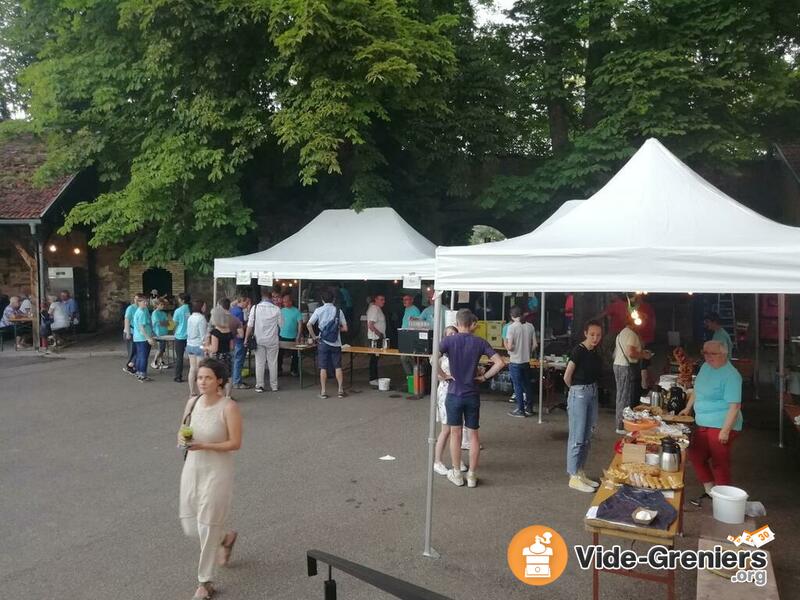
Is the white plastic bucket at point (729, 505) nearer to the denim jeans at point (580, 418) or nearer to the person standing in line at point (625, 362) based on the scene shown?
the denim jeans at point (580, 418)

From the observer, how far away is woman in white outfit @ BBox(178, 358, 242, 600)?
3.78 meters

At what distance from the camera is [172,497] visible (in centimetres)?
562

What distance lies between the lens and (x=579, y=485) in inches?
228

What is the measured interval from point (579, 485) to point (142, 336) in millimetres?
8824

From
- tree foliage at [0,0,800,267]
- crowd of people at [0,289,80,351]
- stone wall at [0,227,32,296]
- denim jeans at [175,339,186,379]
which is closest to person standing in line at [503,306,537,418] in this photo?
tree foliage at [0,0,800,267]

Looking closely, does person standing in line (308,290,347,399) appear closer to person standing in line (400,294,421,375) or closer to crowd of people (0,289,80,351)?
person standing in line (400,294,421,375)

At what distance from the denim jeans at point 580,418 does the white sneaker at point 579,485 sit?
0.06 metres

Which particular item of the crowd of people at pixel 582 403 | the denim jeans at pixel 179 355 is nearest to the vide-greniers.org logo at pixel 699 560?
the crowd of people at pixel 582 403

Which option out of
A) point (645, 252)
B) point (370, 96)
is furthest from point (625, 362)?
point (370, 96)

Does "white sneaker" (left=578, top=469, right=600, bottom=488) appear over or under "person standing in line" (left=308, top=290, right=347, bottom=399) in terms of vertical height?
under

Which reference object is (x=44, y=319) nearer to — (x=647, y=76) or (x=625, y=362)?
(x=625, y=362)

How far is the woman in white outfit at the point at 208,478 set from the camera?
3781 millimetres

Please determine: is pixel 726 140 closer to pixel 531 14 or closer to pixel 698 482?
pixel 531 14

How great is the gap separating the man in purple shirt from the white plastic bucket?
2.18m
